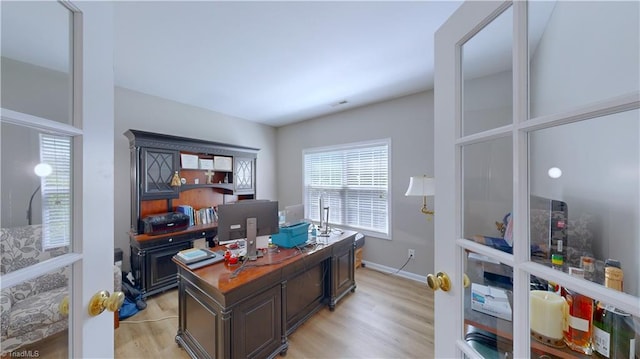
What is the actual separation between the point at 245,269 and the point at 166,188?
2.07 metres

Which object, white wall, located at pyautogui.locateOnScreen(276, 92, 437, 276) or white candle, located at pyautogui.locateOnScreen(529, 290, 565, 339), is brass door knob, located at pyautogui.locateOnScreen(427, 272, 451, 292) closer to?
white candle, located at pyautogui.locateOnScreen(529, 290, 565, 339)

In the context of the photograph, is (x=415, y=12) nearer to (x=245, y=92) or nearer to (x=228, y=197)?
(x=245, y=92)

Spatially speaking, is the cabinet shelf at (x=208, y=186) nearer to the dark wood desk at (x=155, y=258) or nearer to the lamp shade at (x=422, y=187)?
the dark wood desk at (x=155, y=258)

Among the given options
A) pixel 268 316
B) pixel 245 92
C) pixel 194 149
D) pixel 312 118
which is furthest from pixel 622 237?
pixel 312 118

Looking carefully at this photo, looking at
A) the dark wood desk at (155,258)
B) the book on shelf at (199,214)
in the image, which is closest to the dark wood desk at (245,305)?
the dark wood desk at (155,258)

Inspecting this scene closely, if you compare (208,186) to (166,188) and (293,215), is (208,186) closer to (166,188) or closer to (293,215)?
(166,188)

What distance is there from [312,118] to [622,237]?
421 cm

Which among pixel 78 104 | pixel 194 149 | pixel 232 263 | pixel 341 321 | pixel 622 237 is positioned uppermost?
pixel 194 149

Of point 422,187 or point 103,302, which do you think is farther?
point 422,187

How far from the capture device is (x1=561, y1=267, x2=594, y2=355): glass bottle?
58 centimetres

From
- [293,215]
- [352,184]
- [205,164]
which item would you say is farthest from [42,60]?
[352,184]

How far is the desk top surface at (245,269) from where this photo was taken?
5.16 feet

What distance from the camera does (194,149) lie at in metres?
3.38

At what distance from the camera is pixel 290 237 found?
7.49ft
